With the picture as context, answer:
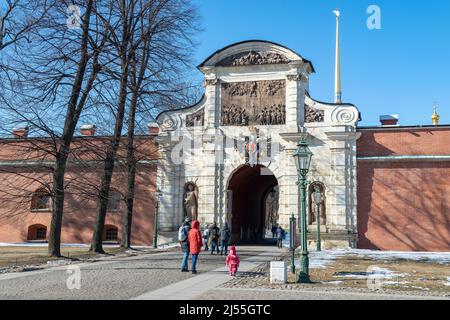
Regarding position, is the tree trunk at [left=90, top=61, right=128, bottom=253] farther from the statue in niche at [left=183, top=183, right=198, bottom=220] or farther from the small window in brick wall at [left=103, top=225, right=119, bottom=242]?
the small window in brick wall at [left=103, top=225, right=119, bottom=242]

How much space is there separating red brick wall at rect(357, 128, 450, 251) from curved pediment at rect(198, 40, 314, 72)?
687 cm

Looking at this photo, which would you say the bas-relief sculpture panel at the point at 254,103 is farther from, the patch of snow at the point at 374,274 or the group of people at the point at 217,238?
the patch of snow at the point at 374,274

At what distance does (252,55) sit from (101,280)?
67.1 ft

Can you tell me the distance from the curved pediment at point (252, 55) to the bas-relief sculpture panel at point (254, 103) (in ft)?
4.25

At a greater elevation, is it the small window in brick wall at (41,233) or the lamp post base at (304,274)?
the lamp post base at (304,274)

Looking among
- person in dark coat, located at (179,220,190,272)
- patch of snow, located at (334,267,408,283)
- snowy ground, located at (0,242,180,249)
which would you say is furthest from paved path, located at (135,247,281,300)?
snowy ground, located at (0,242,180,249)

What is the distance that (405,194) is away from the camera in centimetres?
2845

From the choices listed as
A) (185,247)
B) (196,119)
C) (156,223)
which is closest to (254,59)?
(196,119)

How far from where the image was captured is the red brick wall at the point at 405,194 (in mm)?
27891

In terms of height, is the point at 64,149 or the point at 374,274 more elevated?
the point at 64,149

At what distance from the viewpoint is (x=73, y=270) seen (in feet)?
54.1

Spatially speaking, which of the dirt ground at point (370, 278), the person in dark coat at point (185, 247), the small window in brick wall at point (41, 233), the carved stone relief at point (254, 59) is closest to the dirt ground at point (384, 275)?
the dirt ground at point (370, 278)

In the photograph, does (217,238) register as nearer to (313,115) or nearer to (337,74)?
(313,115)

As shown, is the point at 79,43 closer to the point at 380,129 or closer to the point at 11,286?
the point at 11,286
